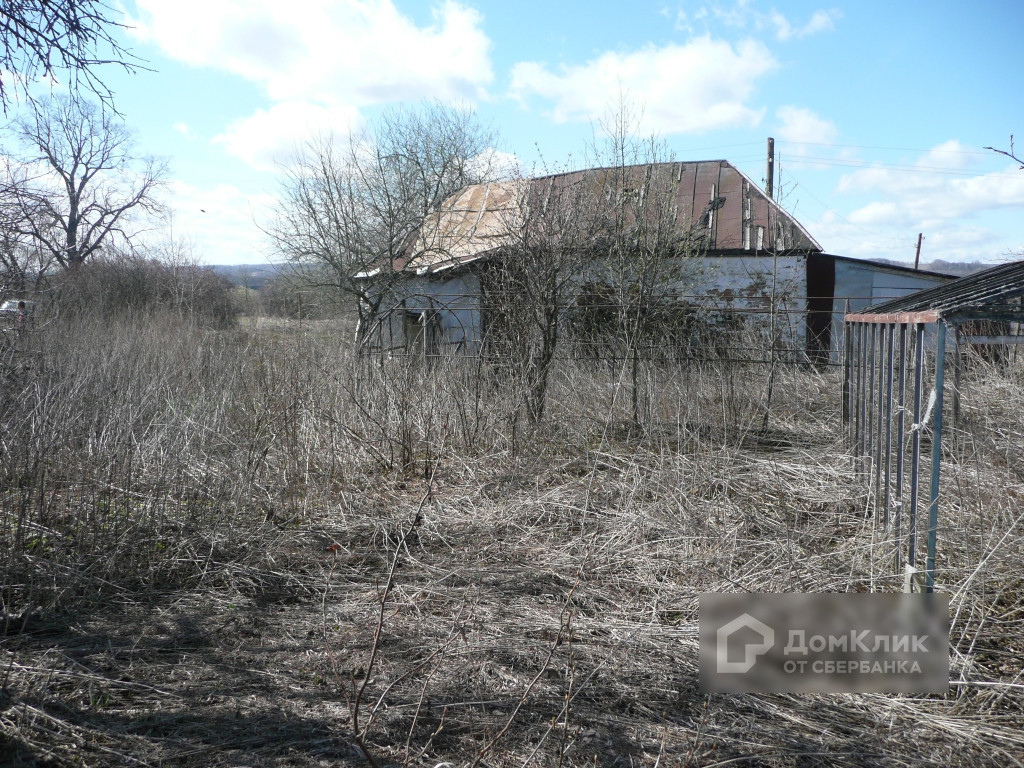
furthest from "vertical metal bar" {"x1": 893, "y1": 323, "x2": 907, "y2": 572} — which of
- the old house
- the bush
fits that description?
the bush

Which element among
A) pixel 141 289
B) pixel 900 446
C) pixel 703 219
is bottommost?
pixel 900 446

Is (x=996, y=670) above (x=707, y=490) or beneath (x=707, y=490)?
beneath

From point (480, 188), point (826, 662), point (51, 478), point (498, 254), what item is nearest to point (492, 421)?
point (498, 254)

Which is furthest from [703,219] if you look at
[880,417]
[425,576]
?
[425,576]

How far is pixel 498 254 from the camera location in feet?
24.6

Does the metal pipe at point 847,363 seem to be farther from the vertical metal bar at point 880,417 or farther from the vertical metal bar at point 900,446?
the vertical metal bar at point 900,446

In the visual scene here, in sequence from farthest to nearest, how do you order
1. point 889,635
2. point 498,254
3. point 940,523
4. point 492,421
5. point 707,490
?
point 498,254
point 492,421
point 707,490
point 940,523
point 889,635

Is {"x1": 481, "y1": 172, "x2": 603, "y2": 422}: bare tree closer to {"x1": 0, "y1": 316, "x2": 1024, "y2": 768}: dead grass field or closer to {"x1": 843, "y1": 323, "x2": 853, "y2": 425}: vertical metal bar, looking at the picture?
{"x1": 0, "y1": 316, "x2": 1024, "y2": 768}: dead grass field

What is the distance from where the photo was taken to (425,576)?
163 inches

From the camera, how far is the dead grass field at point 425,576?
2.60m

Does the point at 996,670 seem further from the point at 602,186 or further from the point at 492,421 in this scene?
the point at 602,186

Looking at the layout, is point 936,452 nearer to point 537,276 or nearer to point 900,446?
point 900,446

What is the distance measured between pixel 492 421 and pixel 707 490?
2318 millimetres

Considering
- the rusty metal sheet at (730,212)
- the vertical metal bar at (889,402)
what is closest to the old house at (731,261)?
the rusty metal sheet at (730,212)
